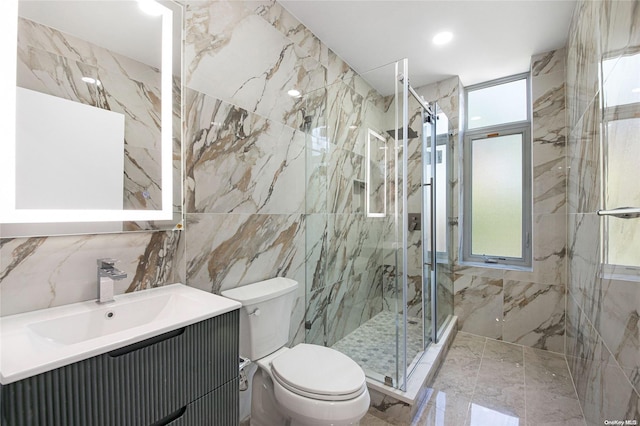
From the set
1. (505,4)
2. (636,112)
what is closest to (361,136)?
(505,4)

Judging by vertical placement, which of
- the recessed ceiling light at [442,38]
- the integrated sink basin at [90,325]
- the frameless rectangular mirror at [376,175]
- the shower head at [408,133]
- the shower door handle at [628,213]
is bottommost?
the integrated sink basin at [90,325]

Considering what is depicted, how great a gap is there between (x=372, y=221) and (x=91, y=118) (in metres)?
1.69

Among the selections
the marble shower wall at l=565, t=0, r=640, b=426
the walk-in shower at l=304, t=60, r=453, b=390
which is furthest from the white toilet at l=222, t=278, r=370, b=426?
the marble shower wall at l=565, t=0, r=640, b=426

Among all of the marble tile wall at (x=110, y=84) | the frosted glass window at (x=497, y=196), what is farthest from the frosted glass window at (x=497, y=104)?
the marble tile wall at (x=110, y=84)

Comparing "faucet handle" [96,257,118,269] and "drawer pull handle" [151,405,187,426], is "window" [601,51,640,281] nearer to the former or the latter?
"drawer pull handle" [151,405,187,426]

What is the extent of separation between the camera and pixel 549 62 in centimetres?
257

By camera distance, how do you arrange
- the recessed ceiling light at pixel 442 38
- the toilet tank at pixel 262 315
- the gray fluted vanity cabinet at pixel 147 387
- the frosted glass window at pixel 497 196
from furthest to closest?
the frosted glass window at pixel 497 196, the recessed ceiling light at pixel 442 38, the toilet tank at pixel 262 315, the gray fluted vanity cabinet at pixel 147 387

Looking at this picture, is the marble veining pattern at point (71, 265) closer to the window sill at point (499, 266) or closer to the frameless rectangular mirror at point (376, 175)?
the frameless rectangular mirror at point (376, 175)

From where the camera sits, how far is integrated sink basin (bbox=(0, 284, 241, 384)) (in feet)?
2.21

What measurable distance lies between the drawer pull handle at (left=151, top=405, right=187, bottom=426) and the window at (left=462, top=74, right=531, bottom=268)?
295cm

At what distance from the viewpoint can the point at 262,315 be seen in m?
1.46

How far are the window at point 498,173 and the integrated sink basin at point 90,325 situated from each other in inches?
111

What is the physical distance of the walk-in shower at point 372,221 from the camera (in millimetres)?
1904

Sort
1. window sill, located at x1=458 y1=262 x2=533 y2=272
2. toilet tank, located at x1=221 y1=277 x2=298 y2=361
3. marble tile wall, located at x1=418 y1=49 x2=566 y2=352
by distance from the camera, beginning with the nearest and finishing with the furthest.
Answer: toilet tank, located at x1=221 y1=277 x2=298 y2=361 < marble tile wall, located at x1=418 y1=49 x2=566 y2=352 < window sill, located at x1=458 y1=262 x2=533 y2=272
